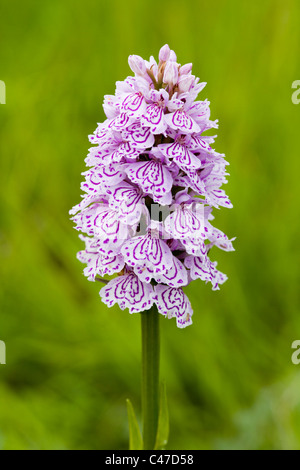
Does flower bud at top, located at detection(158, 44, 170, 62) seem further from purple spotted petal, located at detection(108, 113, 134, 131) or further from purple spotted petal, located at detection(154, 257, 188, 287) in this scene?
purple spotted petal, located at detection(154, 257, 188, 287)

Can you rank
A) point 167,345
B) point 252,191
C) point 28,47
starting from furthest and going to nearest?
1. point 28,47
2. point 252,191
3. point 167,345

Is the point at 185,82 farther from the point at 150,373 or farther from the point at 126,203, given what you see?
the point at 150,373

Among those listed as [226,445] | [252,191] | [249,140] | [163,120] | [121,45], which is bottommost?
[226,445]

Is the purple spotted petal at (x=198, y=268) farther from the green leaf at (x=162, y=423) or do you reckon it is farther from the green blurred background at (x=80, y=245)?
the green blurred background at (x=80, y=245)

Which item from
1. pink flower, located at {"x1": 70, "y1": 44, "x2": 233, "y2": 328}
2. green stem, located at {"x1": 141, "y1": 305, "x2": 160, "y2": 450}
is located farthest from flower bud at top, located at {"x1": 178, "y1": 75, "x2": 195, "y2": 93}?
green stem, located at {"x1": 141, "y1": 305, "x2": 160, "y2": 450}
